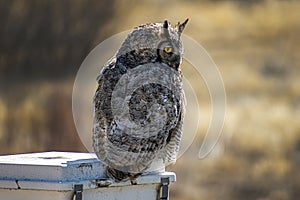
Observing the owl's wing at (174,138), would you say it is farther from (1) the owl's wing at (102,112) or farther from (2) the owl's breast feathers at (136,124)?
(1) the owl's wing at (102,112)

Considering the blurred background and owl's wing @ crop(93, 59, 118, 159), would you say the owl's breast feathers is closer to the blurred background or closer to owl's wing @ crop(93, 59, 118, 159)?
owl's wing @ crop(93, 59, 118, 159)

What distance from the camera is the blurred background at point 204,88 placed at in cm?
1212

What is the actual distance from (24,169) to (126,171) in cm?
58

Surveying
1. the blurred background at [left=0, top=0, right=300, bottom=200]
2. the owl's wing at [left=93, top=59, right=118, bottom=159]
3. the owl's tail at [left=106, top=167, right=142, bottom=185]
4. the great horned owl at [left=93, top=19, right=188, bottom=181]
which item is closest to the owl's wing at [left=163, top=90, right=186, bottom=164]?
the great horned owl at [left=93, top=19, right=188, bottom=181]

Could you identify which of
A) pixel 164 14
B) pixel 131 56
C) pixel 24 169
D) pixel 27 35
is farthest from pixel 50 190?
pixel 164 14

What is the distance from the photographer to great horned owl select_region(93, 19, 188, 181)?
18.9 ft

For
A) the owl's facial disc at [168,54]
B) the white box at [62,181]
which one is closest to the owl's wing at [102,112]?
the white box at [62,181]

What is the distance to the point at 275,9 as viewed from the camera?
55.8 feet

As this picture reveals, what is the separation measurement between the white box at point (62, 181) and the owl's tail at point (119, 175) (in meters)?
0.02

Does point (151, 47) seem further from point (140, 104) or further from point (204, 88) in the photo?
point (204, 88)

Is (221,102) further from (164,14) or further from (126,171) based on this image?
(126,171)

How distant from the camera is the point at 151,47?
20.5ft

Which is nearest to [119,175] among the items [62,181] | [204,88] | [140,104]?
[62,181]

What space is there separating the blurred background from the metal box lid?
18.5 feet
